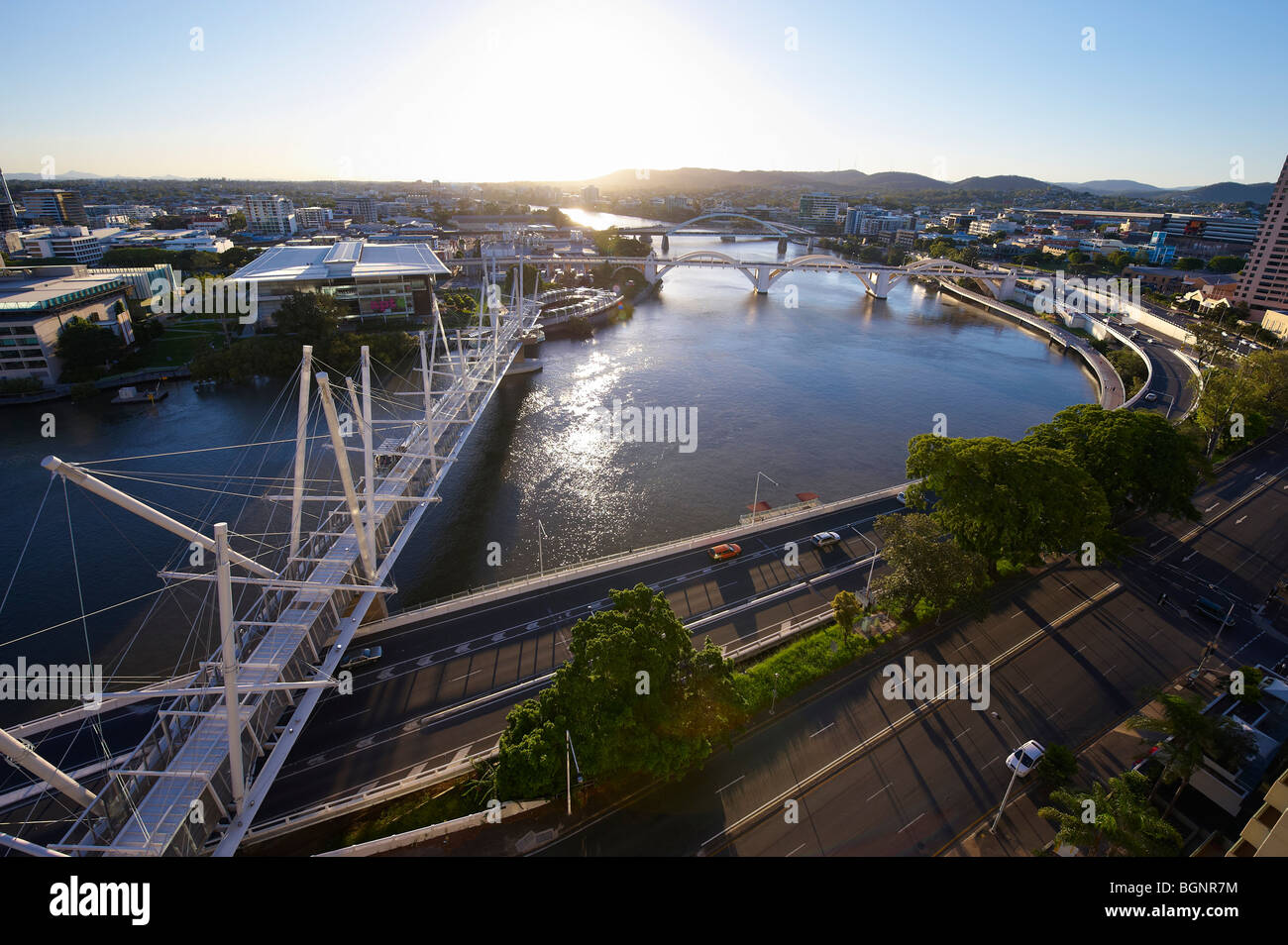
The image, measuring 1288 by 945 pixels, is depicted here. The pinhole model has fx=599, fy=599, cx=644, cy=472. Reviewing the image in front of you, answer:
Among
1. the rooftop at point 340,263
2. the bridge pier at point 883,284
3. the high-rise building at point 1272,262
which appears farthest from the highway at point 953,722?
the bridge pier at point 883,284

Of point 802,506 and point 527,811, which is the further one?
point 802,506

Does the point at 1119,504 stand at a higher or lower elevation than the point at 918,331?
lower

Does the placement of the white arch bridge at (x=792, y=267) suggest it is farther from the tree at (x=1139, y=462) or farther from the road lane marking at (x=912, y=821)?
the road lane marking at (x=912, y=821)

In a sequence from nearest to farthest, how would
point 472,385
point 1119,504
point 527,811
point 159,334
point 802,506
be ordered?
point 527,811, point 1119,504, point 802,506, point 472,385, point 159,334

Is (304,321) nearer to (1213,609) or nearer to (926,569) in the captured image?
(926,569)

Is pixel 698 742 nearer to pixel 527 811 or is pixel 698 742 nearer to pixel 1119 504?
pixel 527 811

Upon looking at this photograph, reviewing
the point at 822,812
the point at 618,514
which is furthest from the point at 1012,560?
the point at 618,514

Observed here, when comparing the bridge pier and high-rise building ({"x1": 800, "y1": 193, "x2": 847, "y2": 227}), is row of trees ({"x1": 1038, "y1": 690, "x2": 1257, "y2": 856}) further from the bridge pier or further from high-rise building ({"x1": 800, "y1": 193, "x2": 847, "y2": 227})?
high-rise building ({"x1": 800, "y1": 193, "x2": 847, "y2": 227})
